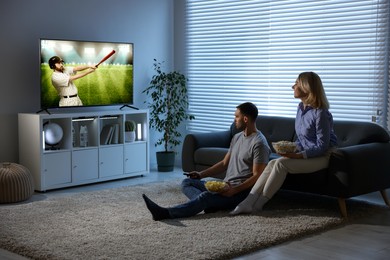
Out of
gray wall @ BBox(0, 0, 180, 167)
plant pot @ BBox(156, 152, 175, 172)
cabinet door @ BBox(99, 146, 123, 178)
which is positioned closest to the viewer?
gray wall @ BBox(0, 0, 180, 167)

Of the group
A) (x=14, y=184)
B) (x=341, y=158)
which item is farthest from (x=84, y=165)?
(x=341, y=158)

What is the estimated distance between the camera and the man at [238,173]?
183 inches

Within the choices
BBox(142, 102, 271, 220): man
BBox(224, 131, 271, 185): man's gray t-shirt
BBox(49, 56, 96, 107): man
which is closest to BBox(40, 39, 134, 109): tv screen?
BBox(49, 56, 96, 107): man

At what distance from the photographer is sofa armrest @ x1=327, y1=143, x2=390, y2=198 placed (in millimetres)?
4695

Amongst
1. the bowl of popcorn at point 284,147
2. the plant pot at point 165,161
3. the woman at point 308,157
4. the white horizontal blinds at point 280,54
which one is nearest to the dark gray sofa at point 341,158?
the woman at point 308,157

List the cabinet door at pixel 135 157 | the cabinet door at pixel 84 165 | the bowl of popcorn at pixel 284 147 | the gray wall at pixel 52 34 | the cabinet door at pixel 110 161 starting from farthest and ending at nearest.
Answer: the cabinet door at pixel 135 157, the cabinet door at pixel 110 161, the cabinet door at pixel 84 165, the gray wall at pixel 52 34, the bowl of popcorn at pixel 284 147

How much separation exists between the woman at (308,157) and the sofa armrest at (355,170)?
4.7 inches

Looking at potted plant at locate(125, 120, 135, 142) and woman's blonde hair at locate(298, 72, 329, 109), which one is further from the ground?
woman's blonde hair at locate(298, 72, 329, 109)

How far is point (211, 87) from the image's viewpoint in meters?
7.30

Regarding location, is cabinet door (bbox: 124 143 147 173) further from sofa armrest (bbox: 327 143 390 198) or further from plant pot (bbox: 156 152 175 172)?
sofa armrest (bbox: 327 143 390 198)

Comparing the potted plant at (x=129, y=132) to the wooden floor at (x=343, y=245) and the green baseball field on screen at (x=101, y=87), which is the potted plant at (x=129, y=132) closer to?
the green baseball field on screen at (x=101, y=87)

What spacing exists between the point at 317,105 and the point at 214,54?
260 centimetres

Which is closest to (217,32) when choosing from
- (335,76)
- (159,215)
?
(335,76)

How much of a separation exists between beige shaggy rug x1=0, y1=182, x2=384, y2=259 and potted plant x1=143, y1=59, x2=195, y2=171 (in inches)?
60.9
